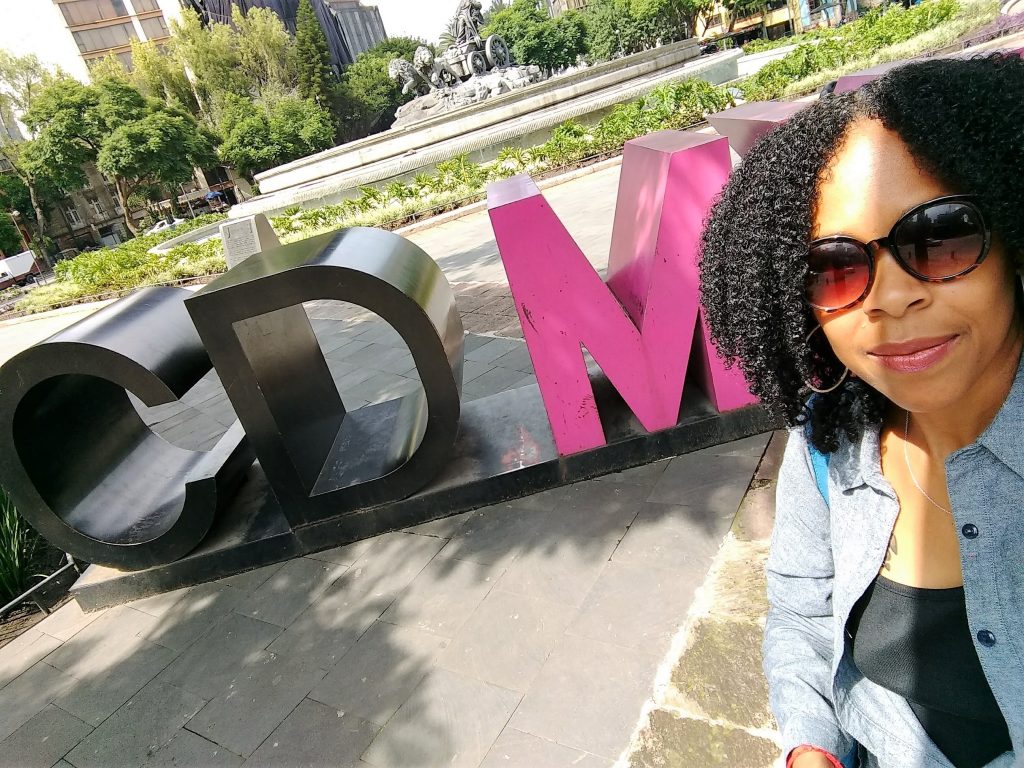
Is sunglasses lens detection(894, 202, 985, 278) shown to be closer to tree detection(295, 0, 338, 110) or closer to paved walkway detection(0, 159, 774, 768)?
paved walkway detection(0, 159, 774, 768)

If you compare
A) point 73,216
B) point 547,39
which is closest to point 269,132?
point 73,216

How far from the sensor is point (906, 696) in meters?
1.19

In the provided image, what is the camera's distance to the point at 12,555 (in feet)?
13.9

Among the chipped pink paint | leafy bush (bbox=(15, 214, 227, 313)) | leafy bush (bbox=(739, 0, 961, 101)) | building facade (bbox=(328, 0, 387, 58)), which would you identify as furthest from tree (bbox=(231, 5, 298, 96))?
the chipped pink paint

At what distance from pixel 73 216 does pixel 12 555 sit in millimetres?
60054

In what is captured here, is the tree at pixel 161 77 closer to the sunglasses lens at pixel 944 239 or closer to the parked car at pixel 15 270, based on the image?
the parked car at pixel 15 270

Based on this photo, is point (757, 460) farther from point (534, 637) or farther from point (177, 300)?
point (177, 300)

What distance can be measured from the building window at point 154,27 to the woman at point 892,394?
258 feet

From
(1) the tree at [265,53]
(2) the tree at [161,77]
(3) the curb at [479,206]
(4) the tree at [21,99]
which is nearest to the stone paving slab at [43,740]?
(3) the curb at [479,206]

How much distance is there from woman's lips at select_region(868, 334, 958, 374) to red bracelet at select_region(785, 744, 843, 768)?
0.80m

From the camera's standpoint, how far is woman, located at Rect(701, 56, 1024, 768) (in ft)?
3.09

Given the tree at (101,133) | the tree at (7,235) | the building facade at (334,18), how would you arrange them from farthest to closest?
the building facade at (334,18) < the tree at (7,235) < the tree at (101,133)

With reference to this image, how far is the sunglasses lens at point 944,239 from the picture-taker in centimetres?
92

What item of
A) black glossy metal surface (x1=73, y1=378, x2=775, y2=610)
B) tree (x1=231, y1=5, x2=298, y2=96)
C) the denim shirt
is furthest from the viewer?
tree (x1=231, y1=5, x2=298, y2=96)
